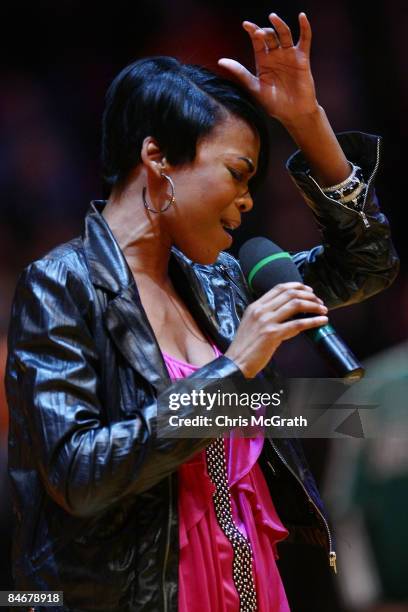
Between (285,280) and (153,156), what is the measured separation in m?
0.27

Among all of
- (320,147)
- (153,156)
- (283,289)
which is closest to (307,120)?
(320,147)

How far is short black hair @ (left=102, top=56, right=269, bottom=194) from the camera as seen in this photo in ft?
4.70

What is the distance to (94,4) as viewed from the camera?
228 centimetres

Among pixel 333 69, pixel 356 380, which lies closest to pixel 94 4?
pixel 333 69

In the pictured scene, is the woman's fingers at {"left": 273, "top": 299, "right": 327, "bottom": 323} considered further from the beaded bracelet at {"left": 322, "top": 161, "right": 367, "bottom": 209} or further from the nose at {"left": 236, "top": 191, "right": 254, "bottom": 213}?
the beaded bracelet at {"left": 322, "top": 161, "right": 367, "bottom": 209}

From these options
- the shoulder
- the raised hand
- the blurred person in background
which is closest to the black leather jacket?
the shoulder

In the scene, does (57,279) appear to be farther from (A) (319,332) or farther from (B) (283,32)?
(B) (283,32)

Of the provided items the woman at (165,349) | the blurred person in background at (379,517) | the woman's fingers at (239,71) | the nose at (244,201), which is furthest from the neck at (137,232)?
the blurred person in background at (379,517)

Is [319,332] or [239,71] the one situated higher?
[239,71]

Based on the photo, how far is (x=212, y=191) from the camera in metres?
1.42

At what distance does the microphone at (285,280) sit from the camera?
121cm

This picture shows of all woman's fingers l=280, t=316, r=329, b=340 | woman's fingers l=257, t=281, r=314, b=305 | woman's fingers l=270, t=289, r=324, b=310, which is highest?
woman's fingers l=257, t=281, r=314, b=305

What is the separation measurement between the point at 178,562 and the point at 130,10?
1438 millimetres

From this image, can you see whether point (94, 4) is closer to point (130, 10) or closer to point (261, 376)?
point (130, 10)
